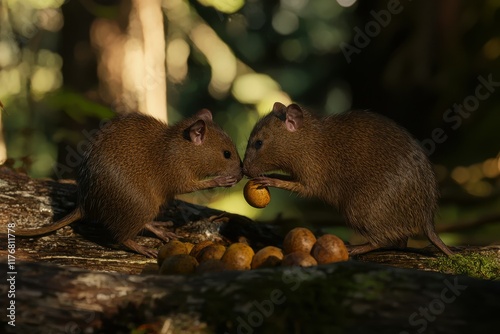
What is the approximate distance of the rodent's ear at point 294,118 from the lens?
677 cm

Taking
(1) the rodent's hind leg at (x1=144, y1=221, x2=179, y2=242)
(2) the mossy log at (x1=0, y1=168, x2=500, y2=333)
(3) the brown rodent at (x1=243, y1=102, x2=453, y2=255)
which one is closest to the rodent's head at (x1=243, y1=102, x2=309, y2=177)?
(3) the brown rodent at (x1=243, y1=102, x2=453, y2=255)

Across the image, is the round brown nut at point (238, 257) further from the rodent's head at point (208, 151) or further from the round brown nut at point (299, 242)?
the rodent's head at point (208, 151)

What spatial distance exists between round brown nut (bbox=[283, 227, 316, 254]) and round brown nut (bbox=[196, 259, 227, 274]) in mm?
663

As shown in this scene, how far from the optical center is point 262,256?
518 centimetres

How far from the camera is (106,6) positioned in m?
9.04

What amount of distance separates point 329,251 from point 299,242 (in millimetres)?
306

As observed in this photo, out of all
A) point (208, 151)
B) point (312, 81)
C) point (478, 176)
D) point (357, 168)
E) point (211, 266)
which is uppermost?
point (312, 81)

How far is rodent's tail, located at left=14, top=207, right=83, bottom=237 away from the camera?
6082 mm

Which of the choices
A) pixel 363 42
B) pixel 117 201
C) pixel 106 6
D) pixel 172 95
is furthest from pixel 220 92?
pixel 117 201

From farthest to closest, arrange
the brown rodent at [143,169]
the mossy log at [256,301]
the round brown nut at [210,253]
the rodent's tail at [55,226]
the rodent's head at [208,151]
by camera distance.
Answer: the rodent's head at [208,151] < the brown rodent at [143,169] < the rodent's tail at [55,226] < the round brown nut at [210,253] < the mossy log at [256,301]

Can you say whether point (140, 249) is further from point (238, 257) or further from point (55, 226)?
point (238, 257)

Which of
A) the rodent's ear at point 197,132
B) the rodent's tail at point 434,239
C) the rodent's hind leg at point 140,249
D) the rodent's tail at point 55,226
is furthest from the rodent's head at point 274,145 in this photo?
the rodent's tail at point 55,226

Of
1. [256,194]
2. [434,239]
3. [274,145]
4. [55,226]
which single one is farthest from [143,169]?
[434,239]

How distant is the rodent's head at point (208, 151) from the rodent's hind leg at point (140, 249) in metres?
0.93
